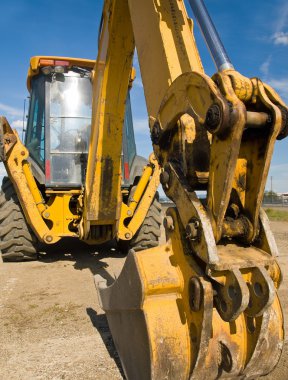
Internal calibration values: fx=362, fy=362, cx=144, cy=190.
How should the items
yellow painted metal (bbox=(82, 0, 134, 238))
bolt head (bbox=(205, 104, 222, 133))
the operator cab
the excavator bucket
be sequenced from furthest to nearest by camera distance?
the operator cab
yellow painted metal (bbox=(82, 0, 134, 238))
the excavator bucket
bolt head (bbox=(205, 104, 222, 133))

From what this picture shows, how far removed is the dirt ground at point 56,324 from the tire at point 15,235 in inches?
6.1

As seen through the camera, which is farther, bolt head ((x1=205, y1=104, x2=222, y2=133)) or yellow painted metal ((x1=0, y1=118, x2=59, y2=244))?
yellow painted metal ((x1=0, y1=118, x2=59, y2=244))

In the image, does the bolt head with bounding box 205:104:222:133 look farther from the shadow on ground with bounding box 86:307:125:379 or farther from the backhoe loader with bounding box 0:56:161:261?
the backhoe loader with bounding box 0:56:161:261

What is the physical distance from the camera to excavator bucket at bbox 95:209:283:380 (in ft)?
5.88

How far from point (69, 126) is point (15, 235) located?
1765 mm

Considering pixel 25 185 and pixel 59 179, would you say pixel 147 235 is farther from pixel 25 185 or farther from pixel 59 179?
pixel 25 185

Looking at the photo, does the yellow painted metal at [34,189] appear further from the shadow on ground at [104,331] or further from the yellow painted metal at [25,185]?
the shadow on ground at [104,331]

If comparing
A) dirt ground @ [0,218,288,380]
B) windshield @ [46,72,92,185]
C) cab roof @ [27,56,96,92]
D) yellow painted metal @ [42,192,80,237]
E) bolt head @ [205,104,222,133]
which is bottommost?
dirt ground @ [0,218,288,380]

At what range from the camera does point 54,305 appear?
352 centimetres

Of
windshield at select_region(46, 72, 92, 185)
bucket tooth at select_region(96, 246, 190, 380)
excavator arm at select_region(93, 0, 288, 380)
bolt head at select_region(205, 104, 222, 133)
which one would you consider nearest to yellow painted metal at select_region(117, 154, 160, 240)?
windshield at select_region(46, 72, 92, 185)

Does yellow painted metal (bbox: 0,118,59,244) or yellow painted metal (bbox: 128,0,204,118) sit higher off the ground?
yellow painted metal (bbox: 128,0,204,118)

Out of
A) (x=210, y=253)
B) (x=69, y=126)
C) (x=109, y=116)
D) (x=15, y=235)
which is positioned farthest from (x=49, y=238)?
(x=210, y=253)

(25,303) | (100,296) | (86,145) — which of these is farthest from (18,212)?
(100,296)

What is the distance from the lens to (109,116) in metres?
4.08
